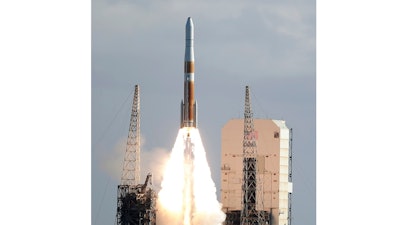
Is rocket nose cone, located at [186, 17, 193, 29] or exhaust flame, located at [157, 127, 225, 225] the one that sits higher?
rocket nose cone, located at [186, 17, 193, 29]

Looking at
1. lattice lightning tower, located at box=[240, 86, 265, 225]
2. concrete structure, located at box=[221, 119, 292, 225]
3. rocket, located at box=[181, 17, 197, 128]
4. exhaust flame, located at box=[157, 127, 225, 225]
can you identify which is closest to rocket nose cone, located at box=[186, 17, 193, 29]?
rocket, located at box=[181, 17, 197, 128]

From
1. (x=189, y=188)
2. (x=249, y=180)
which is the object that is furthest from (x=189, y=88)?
(x=249, y=180)

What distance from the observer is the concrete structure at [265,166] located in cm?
10862

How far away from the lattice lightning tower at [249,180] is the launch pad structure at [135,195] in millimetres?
8451

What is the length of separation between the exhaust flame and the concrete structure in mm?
15429

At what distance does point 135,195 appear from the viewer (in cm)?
9962

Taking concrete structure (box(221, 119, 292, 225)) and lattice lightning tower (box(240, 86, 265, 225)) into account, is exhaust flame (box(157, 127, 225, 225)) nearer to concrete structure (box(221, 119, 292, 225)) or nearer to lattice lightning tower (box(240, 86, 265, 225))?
lattice lightning tower (box(240, 86, 265, 225))

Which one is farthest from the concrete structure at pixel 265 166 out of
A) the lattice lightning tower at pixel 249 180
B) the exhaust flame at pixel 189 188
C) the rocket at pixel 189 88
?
the rocket at pixel 189 88

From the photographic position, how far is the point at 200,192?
91625 mm

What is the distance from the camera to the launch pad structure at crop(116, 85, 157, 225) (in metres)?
99.1

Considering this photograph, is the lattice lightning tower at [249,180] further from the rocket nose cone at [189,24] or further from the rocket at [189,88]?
the rocket nose cone at [189,24]

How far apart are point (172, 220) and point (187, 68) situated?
1003cm

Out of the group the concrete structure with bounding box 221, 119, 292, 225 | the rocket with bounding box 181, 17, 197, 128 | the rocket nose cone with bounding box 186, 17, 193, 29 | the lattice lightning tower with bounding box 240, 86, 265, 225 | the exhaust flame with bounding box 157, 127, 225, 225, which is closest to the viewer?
the rocket with bounding box 181, 17, 197, 128
